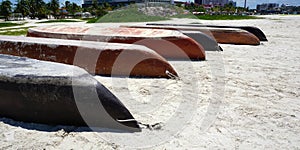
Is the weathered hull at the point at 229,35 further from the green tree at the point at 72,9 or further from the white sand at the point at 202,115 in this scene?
the green tree at the point at 72,9

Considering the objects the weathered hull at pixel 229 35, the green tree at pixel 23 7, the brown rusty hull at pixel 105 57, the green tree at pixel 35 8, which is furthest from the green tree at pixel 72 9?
the brown rusty hull at pixel 105 57

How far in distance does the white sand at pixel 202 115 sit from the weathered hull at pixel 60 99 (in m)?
0.12

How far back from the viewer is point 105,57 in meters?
4.29

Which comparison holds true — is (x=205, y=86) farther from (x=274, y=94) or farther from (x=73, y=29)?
(x=73, y=29)

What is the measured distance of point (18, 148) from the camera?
2096 millimetres

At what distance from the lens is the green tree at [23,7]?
1371 inches

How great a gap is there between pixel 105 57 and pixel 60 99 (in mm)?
2007

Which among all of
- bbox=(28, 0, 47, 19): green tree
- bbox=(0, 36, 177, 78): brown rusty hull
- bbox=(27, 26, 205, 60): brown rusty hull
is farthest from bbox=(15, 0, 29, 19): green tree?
bbox=(0, 36, 177, 78): brown rusty hull

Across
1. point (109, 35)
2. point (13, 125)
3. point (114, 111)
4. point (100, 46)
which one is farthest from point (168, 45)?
point (13, 125)

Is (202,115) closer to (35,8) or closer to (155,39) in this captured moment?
(155,39)

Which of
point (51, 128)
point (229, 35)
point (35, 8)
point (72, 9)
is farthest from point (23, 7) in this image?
point (51, 128)

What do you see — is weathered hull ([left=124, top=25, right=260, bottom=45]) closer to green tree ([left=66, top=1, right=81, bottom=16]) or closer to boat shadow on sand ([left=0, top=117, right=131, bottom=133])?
boat shadow on sand ([left=0, top=117, right=131, bottom=133])

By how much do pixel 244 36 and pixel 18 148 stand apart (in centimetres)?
838

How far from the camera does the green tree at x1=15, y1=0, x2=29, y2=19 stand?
34812mm
